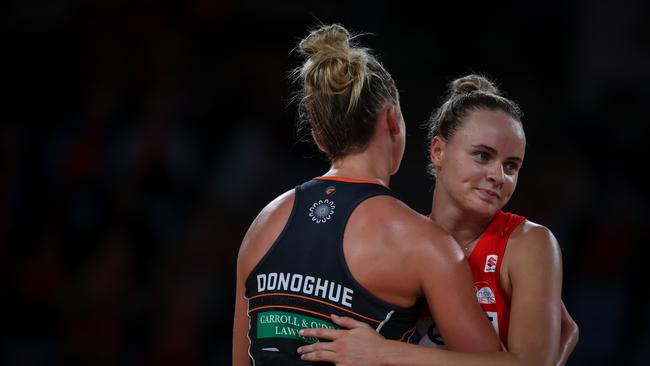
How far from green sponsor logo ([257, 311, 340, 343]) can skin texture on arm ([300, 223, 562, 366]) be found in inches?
1.3

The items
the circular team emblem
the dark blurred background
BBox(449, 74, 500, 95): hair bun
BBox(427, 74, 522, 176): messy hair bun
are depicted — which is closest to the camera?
the circular team emblem

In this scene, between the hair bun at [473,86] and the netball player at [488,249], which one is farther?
the hair bun at [473,86]

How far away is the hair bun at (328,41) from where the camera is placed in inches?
105

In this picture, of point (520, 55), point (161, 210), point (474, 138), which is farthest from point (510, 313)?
point (520, 55)

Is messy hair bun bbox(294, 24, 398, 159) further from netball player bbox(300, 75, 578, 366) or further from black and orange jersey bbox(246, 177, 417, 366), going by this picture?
netball player bbox(300, 75, 578, 366)

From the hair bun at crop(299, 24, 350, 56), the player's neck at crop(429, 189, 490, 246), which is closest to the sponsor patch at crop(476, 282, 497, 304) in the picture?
the player's neck at crop(429, 189, 490, 246)

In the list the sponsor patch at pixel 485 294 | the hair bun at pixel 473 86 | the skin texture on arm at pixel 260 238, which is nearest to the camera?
the skin texture on arm at pixel 260 238

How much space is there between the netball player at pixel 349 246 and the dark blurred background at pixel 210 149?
3.07m

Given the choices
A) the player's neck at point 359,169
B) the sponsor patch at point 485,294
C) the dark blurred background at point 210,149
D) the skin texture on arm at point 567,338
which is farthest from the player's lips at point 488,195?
the dark blurred background at point 210,149

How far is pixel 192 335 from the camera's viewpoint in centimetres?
616

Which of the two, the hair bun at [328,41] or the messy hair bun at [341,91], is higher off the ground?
the hair bun at [328,41]

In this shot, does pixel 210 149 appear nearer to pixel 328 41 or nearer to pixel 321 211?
pixel 328 41

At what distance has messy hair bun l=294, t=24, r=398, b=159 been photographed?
8.48 feet

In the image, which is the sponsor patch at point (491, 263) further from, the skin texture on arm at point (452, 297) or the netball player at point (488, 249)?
the skin texture on arm at point (452, 297)
